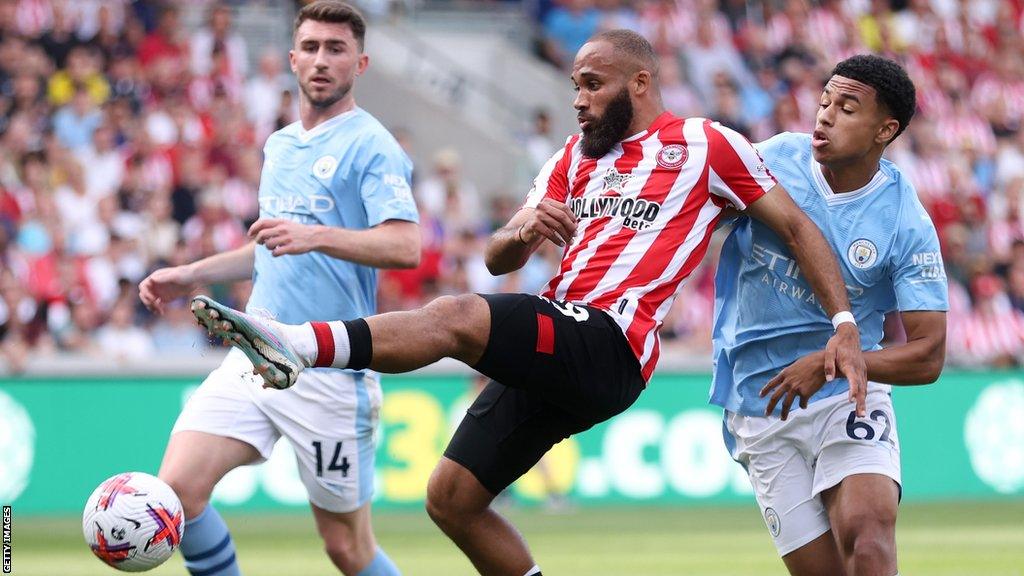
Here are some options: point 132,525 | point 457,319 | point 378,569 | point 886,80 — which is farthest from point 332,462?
point 886,80

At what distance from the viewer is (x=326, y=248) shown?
6840mm

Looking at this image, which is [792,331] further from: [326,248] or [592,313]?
[326,248]

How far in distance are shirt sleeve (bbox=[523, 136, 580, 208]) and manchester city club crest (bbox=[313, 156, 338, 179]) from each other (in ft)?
3.79

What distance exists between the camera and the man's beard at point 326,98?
7.70 m

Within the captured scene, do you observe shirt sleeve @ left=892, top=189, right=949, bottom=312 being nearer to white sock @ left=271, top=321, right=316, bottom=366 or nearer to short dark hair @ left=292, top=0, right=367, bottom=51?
white sock @ left=271, top=321, right=316, bottom=366

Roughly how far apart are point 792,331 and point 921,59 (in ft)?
64.7

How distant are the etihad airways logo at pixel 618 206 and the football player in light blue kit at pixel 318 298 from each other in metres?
1.02

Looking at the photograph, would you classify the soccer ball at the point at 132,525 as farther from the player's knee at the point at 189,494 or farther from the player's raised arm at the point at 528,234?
the player's raised arm at the point at 528,234

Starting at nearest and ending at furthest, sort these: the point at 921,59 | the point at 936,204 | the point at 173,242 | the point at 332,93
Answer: the point at 332,93 < the point at 173,242 < the point at 936,204 < the point at 921,59

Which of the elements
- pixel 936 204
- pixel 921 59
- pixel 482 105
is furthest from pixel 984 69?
pixel 482 105

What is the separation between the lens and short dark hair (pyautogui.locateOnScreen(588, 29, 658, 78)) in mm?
6699

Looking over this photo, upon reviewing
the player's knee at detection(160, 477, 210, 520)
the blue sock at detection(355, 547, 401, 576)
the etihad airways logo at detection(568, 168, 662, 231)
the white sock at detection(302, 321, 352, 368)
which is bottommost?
the blue sock at detection(355, 547, 401, 576)

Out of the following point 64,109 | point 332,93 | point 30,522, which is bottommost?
point 30,522

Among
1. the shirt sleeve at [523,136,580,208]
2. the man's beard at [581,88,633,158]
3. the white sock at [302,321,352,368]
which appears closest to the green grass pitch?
the shirt sleeve at [523,136,580,208]
